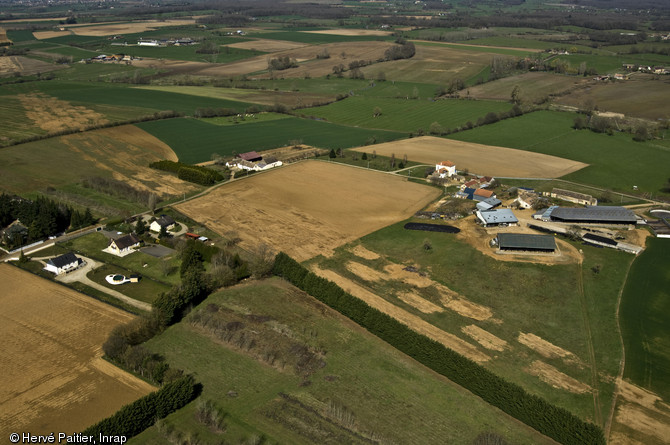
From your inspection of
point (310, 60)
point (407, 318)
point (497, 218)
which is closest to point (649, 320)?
point (407, 318)

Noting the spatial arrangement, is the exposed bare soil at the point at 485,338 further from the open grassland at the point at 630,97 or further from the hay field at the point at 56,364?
the open grassland at the point at 630,97

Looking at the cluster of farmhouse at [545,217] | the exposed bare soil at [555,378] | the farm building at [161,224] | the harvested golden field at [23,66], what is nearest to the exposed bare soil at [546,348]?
the exposed bare soil at [555,378]

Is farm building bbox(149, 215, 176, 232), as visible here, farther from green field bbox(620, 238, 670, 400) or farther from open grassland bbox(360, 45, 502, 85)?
open grassland bbox(360, 45, 502, 85)

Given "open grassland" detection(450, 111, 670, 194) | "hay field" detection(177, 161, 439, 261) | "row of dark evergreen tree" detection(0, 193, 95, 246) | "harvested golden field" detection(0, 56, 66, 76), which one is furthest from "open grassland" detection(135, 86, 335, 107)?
"row of dark evergreen tree" detection(0, 193, 95, 246)

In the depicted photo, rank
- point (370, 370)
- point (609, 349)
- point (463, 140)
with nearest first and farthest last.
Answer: point (370, 370) < point (609, 349) < point (463, 140)

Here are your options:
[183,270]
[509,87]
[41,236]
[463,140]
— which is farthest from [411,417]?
[509,87]

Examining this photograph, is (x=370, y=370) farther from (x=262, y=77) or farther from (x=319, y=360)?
(x=262, y=77)
